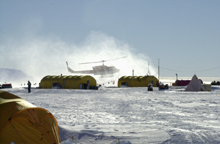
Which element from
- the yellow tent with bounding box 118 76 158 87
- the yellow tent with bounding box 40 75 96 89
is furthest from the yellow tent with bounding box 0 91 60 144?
the yellow tent with bounding box 118 76 158 87

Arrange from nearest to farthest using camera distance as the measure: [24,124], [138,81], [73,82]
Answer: [24,124]
[73,82]
[138,81]

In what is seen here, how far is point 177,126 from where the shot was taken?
1217cm

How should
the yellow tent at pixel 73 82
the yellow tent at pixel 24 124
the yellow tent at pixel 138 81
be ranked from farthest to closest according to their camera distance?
1. the yellow tent at pixel 138 81
2. the yellow tent at pixel 73 82
3. the yellow tent at pixel 24 124

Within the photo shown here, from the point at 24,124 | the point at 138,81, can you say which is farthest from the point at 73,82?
the point at 24,124

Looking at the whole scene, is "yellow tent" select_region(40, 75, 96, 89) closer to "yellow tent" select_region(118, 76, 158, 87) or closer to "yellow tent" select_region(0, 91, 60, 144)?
"yellow tent" select_region(118, 76, 158, 87)

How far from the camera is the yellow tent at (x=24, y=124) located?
7738mm

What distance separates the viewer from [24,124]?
315 inches

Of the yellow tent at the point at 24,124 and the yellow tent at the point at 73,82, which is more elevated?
the yellow tent at the point at 73,82

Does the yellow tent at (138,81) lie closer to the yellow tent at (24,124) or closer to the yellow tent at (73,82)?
the yellow tent at (73,82)

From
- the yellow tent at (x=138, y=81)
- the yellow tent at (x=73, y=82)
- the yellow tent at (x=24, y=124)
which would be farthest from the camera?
the yellow tent at (x=138, y=81)

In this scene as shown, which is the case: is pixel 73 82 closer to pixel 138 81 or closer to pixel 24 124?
pixel 138 81

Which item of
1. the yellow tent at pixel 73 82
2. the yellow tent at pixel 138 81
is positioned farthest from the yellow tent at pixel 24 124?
the yellow tent at pixel 138 81

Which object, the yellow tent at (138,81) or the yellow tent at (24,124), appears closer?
the yellow tent at (24,124)

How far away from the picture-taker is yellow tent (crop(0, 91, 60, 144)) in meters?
7.74
